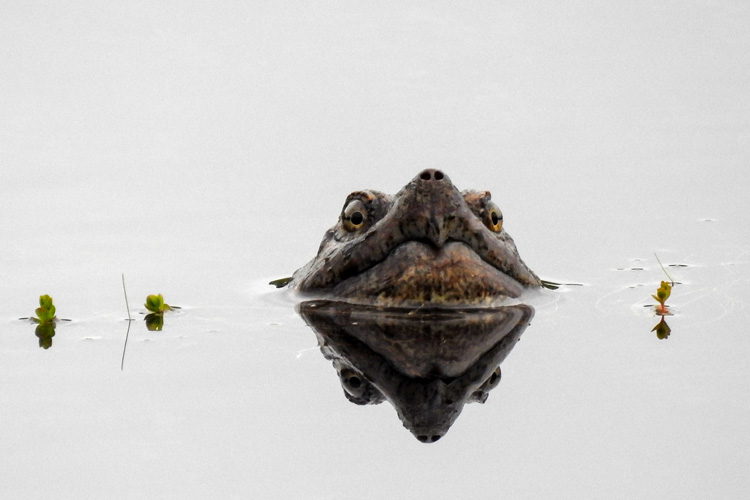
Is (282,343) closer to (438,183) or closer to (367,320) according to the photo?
(367,320)

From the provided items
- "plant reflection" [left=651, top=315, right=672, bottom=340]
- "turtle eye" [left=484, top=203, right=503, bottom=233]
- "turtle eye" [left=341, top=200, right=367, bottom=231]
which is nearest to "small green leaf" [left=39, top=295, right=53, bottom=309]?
"turtle eye" [left=341, top=200, right=367, bottom=231]

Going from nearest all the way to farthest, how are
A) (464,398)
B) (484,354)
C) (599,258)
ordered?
(464,398) < (484,354) < (599,258)

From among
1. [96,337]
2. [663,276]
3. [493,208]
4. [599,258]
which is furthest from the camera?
[599,258]

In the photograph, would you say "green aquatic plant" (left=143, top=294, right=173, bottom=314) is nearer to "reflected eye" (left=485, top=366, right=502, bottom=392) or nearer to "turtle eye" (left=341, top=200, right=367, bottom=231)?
"turtle eye" (left=341, top=200, right=367, bottom=231)

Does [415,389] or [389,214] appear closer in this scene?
[415,389]

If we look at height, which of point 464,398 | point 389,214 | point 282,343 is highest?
point 389,214

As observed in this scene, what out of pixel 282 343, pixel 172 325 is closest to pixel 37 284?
pixel 172 325

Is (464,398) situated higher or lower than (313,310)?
lower

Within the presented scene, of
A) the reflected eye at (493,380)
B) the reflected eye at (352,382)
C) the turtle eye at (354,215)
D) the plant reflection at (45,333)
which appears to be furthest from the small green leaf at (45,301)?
the reflected eye at (493,380)
